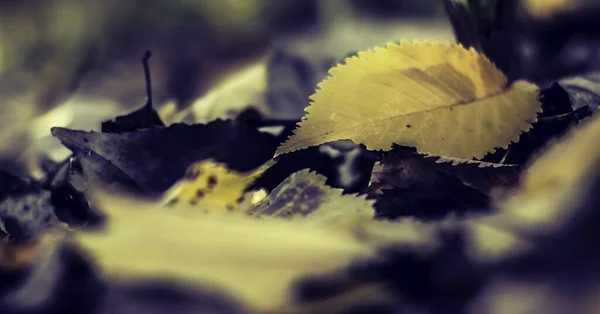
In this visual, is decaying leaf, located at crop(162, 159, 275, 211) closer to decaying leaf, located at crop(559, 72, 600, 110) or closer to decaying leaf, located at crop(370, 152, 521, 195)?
decaying leaf, located at crop(370, 152, 521, 195)

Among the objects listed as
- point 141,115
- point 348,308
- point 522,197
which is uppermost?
point 141,115

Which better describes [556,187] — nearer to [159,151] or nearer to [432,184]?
[432,184]

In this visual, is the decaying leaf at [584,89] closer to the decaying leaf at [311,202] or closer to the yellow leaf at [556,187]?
the yellow leaf at [556,187]

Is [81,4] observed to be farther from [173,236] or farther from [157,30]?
[173,236]

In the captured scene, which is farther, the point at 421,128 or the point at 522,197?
the point at 421,128

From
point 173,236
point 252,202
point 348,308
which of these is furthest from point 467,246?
point 252,202

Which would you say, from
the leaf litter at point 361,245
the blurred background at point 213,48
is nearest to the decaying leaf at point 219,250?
the leaf litter at point 361,245
